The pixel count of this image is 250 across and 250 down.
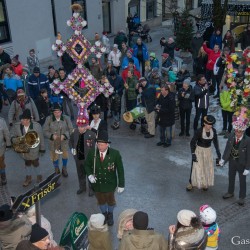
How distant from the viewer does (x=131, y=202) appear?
8.27 meters

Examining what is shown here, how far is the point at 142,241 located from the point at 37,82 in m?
8.15

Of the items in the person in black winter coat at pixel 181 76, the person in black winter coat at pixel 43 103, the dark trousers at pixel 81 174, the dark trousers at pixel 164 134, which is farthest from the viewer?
the person in black winter coat at pixel 181 76

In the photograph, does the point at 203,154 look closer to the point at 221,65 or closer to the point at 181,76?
the point at 181,76

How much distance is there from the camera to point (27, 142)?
7.75 m

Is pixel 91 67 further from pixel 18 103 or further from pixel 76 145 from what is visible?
pixel 76 145

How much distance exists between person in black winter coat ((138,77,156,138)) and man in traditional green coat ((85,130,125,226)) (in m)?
3.94

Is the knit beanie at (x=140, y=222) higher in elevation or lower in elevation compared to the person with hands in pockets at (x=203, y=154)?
higher

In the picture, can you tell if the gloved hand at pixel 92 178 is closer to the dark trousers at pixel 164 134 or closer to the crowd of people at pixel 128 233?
the crowd of people at pixel 128 233

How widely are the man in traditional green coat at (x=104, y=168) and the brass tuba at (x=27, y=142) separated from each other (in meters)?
1.31

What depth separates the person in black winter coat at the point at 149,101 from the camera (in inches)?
419

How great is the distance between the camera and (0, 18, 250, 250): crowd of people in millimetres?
5164

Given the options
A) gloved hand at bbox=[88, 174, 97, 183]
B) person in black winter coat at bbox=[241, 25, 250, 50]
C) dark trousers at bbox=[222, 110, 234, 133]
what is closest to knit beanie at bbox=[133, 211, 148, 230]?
gloved hand at bbox=[88, 174, 97, 183]

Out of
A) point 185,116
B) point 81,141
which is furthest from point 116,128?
point 81,141

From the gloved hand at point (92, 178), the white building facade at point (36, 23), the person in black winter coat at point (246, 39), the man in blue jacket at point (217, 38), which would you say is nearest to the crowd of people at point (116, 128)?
the gloved hand at point (92, 178)
